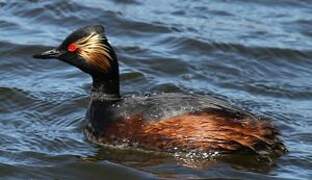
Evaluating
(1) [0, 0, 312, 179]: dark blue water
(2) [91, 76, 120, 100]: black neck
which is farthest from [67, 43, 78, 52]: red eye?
(1) [0, 0, 312, 179]: dark blue water

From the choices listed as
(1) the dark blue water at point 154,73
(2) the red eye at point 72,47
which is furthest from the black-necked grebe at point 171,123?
(1) the dark blue water at point 154,73

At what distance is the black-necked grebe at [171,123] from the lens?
8945 mm

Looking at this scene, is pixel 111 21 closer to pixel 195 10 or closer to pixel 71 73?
pixel 195 10

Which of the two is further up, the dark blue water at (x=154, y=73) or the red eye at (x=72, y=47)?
the red eye at (x=72, y=47)

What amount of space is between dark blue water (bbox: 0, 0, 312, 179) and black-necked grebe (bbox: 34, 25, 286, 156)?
0.15 meters

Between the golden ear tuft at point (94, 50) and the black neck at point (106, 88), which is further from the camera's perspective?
the black neck at point (106, 88)

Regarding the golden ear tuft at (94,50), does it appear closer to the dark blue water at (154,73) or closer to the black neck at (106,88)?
the black neck at (106,88)

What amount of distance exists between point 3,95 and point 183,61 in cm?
236

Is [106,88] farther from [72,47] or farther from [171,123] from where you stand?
[171,123]

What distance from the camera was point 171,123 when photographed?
8992mm

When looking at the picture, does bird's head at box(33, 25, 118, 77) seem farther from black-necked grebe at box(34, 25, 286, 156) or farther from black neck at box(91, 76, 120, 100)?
black neck at box(91, 76, 120, 100)

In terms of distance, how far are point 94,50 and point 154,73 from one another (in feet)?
7.03

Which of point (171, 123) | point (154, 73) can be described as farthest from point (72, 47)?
point (154, 73)

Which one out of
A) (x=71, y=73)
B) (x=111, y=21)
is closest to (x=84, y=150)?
(x=71, y=73)
